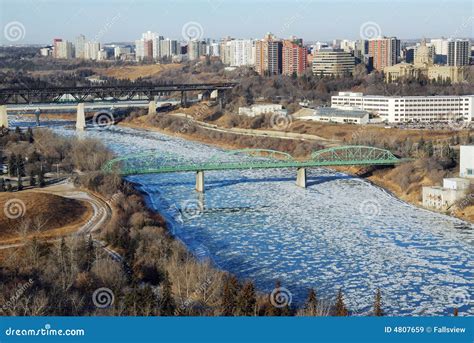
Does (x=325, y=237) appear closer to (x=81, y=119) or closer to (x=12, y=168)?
(x=12, y=168)

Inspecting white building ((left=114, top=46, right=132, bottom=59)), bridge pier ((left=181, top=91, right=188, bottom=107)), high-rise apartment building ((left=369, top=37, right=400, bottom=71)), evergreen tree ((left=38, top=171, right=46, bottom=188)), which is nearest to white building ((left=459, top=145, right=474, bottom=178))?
evergreen tree ((left=38, top=171, right=46, bottom=188))

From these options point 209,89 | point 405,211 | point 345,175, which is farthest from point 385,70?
point 405,211

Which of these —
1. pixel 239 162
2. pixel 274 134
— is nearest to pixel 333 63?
pixel 274 134

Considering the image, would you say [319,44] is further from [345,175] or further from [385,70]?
[345,175]

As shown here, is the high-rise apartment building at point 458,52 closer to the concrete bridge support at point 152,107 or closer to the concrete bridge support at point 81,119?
the concrete bridge support at point 152,107

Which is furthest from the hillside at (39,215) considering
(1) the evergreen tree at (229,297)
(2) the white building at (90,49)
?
(2) the white building at (90,49)

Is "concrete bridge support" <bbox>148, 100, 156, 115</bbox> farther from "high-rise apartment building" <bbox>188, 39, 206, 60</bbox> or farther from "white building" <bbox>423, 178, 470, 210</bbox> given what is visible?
"high-rise apartment building" <bbox>188, 39, 206, 60</bbox>
